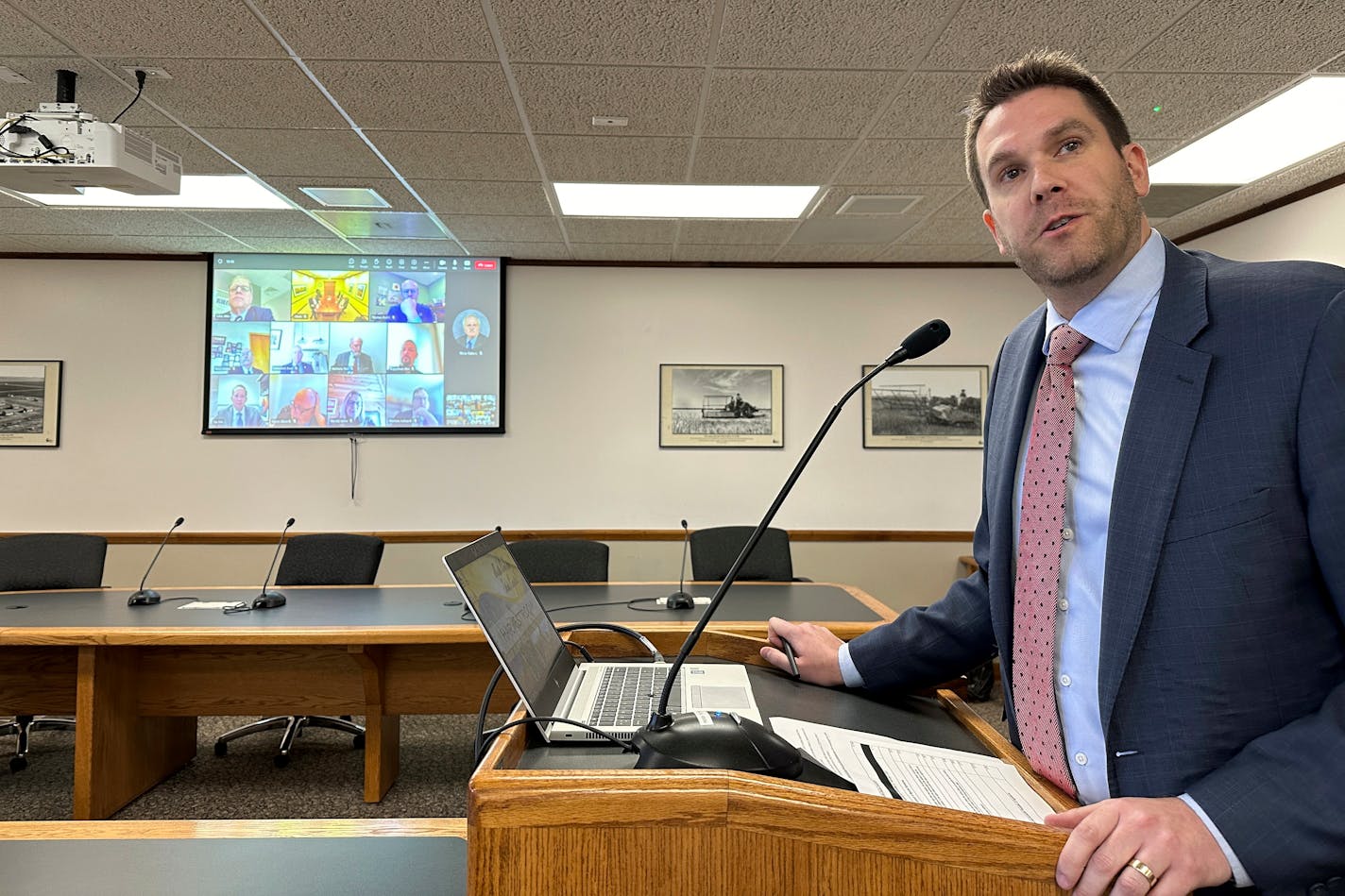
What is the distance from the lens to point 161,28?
275 cm

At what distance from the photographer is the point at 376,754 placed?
10.5 feet

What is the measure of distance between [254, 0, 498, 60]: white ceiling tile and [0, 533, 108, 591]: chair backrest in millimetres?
2743

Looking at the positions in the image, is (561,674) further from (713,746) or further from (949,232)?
(949,232)

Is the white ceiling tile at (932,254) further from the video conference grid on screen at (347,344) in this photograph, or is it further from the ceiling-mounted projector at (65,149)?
the ceiling-mounted projector at (65,149)

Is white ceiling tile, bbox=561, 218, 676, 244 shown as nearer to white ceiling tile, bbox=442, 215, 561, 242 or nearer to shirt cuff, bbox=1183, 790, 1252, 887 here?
white ceiling tile, bbox=442, 215, 561, 242

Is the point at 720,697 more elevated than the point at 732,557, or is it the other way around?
the point at 720,697

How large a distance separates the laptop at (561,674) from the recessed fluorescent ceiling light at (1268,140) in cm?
349

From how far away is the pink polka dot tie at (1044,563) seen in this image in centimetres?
92

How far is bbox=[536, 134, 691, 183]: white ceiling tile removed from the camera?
3705 mm

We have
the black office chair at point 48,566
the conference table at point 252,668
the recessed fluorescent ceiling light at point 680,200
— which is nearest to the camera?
the conference table at point 252,668

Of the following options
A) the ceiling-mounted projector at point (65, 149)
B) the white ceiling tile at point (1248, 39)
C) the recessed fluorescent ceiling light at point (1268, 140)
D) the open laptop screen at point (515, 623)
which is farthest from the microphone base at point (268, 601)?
the recessed fluorescent ceiling light at point (1268, 140)

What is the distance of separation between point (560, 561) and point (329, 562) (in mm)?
1188

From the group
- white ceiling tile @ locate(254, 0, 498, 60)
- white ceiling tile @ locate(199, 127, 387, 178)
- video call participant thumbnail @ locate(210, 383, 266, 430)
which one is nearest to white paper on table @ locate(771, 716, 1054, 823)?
white ceiling tile @ locate(254, 0, 498, 60)

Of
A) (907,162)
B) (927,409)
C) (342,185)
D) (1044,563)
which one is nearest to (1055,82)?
(1044,563)
